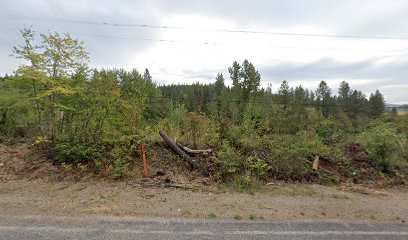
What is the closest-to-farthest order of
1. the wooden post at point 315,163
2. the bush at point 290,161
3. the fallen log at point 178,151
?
the bush at point 290,161 → the fallen log at point 178,151 → the wooden post at point 315,163

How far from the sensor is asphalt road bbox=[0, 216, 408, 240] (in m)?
3.65

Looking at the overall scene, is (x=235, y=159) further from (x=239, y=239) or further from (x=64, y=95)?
(x=64, y=95)

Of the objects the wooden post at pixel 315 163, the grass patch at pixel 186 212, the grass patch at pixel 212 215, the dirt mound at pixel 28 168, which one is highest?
the dirt mound at pixel 28 168

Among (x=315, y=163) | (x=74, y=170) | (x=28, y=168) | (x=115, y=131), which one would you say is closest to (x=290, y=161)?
(x=315, y=163)

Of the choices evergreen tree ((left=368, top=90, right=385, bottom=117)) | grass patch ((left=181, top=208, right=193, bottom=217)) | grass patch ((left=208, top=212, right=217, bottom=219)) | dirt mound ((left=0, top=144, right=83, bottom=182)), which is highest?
evergreen tree ((left=368, top=90, right=385, bottom=117))

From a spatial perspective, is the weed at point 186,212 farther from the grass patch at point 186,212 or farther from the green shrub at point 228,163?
the green shrub at point 228,163

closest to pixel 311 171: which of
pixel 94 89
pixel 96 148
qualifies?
pixel 96 148

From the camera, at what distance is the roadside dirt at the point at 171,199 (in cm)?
474

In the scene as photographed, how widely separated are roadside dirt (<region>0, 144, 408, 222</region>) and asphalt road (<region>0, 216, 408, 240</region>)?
0.31m

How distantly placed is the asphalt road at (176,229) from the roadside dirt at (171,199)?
31cm

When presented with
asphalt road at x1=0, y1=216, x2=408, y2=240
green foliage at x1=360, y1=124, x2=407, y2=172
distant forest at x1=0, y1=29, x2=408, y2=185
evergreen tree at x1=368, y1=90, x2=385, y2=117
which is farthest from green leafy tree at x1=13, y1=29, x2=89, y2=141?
evergreen tree at x1=368, y1=90, x2=385, y2=117

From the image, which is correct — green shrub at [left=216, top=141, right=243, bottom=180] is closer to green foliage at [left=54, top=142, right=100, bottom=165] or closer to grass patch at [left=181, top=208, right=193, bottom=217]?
grass patch at [left=181, top=208, right=193, bottom=217]

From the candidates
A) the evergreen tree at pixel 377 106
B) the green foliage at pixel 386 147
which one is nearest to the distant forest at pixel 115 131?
the green foliage at pixel 386 147

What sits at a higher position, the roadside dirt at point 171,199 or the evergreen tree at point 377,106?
the evergreen tree at point 377,106
